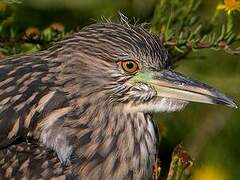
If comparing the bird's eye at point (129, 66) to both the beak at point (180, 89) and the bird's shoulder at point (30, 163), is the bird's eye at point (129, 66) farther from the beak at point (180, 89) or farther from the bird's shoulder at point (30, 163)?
the bird's shoulder at point (30, 163)

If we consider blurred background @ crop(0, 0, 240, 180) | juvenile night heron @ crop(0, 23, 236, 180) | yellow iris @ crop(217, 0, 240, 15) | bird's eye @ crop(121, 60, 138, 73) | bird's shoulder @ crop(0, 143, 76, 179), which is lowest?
blurred background @ crop(0, 0, 240, 180)

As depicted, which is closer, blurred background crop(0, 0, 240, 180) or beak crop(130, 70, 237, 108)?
beak crop(130, 70, 237, 108)

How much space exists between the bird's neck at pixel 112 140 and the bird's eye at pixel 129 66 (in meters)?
0.23

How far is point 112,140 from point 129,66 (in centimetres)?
45

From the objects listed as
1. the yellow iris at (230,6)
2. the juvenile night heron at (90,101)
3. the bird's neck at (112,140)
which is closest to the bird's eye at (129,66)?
the juvenile night heron at (90,101)

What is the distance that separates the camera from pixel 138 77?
6.30 metres

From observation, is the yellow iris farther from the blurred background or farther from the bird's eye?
the blurred background

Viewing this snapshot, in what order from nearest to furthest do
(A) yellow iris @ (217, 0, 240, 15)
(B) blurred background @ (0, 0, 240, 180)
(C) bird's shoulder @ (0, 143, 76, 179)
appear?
(C) bird's shoulder @ (0, 143, 76, 179) < (A) yellow iris @ (217, 0, 240, 15) < (B) blurred background @ (0, 0, 240, 180)

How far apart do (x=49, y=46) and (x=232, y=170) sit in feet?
6.04

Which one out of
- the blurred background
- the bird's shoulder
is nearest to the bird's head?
the bird's shoulder

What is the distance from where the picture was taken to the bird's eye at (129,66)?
6.29 m

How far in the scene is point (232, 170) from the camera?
830cm

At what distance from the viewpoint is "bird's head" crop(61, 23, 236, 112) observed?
6.30 m

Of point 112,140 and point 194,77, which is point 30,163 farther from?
point 194,77
